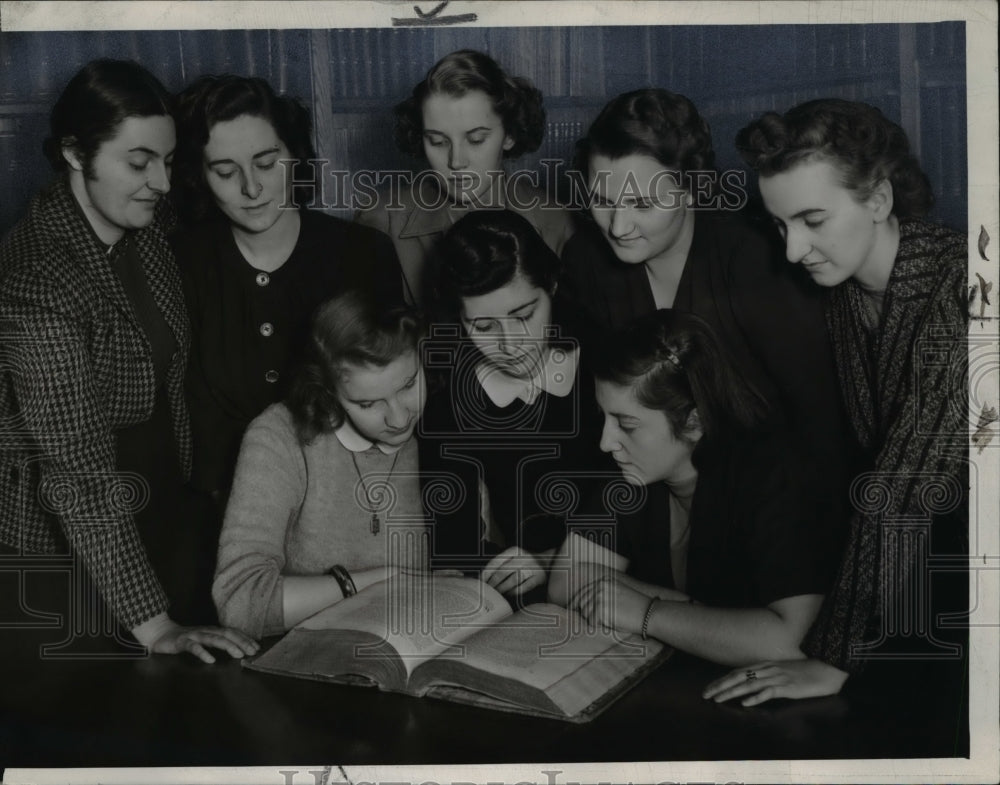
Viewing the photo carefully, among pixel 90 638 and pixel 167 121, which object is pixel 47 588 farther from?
pixel 167 121

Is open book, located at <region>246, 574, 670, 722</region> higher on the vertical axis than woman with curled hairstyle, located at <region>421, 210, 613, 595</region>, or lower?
lower

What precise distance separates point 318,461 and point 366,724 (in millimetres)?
500

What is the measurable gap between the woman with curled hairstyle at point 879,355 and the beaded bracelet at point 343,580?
720 mm

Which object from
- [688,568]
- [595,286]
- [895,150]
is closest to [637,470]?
[688,568]

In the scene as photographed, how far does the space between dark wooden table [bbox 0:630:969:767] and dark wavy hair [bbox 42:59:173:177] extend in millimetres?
1003

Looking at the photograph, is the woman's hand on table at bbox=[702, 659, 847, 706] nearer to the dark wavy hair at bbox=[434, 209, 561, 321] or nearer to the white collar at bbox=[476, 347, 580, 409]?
the white collar at bbox=[476, 347, 580, 409]

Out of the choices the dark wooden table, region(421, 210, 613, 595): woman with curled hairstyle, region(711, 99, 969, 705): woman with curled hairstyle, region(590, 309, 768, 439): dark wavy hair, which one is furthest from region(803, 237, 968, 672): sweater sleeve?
region(421, 210, 613, 595): woman with curled hairstyle

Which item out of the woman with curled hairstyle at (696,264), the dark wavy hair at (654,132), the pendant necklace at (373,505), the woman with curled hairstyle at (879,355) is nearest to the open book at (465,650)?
the pendant necklace at (373,505)

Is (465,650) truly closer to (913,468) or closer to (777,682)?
(777,682)

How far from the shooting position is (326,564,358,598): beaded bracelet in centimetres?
219

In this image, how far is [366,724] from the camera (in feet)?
6.89

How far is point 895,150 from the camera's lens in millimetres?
2201

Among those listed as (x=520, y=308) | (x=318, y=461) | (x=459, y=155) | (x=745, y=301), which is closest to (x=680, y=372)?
(x=745, y=301)

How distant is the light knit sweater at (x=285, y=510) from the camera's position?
215 centimetres
